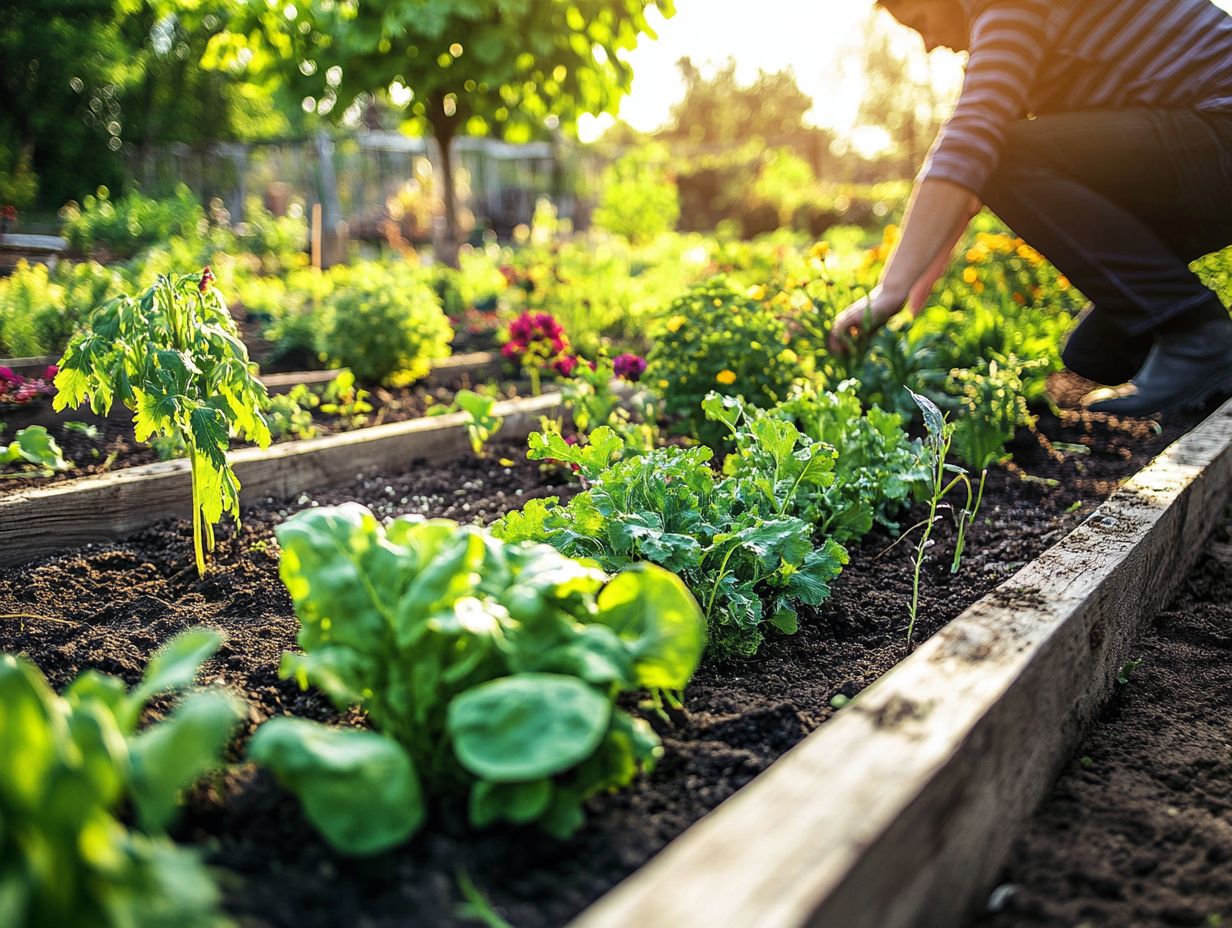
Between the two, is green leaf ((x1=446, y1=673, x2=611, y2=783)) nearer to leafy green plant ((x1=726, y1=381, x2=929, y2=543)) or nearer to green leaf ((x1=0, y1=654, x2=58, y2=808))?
green leaf ((x1=0, y1=654, x2=58, y2=808))

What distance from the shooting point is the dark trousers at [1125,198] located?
283cm

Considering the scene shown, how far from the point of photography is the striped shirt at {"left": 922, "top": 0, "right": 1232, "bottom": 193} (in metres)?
2.75

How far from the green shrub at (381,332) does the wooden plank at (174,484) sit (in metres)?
1.01

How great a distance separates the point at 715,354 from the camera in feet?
10.4

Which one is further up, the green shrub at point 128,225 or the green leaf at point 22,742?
the green shrub at point 128,225

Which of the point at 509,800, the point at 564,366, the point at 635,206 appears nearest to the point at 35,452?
the point at 564,366

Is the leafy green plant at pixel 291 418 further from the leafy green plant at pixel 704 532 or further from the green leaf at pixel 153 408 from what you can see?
the leafy green plant at pixel 704 532

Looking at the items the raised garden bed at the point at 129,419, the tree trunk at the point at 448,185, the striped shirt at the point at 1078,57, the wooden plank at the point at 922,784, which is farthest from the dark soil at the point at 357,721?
the tree trunk at the point at 448,185

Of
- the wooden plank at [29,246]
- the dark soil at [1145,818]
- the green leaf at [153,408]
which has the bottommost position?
the dark soil at [1145,818]

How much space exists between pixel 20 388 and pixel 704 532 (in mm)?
2857

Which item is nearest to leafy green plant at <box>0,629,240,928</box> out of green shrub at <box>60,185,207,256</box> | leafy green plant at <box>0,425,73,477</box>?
leafy green plant at <box>0,425,73,477</box>

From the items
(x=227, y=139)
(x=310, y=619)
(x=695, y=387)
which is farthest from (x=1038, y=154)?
(x=227, y=139)

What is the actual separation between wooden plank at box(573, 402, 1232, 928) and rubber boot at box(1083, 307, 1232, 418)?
152 centimetres

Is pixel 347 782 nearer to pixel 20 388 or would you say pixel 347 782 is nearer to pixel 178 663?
pixel 178 663
